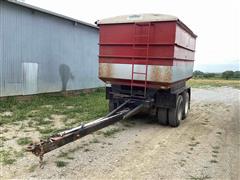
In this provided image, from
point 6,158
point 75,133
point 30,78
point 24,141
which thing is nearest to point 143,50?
point 75,133

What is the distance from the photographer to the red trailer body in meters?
7.71

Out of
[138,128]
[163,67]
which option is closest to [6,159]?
[138,128]

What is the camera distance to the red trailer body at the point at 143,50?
771 centimetres

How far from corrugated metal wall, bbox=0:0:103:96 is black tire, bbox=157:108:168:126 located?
550cm

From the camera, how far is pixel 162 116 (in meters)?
8.60

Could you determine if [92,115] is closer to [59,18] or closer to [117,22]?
[117,22]

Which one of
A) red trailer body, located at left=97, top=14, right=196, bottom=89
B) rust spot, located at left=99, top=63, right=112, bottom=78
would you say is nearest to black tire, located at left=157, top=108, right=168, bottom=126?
red trailer body, located at left=97, top=14, right=196, bottom=89

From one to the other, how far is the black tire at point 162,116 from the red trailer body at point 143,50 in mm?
886

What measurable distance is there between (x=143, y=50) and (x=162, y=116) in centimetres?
200

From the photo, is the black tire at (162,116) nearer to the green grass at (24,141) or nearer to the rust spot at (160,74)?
the rust spot at (160,74)

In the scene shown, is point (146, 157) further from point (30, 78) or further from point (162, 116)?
point (30, 78)

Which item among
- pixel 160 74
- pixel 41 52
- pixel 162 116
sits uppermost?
pixel 41 52

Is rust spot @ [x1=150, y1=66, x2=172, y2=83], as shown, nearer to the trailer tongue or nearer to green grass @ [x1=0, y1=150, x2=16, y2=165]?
the trailer tongue

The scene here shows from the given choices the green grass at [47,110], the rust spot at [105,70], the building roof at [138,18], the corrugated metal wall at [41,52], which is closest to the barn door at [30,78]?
the corrugated metal wall at [41,52]
